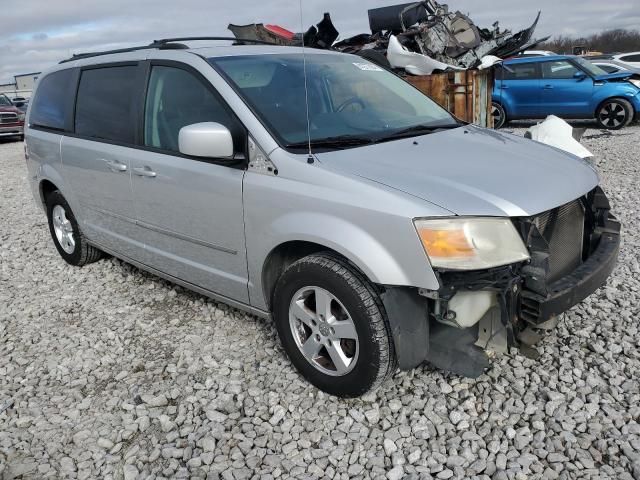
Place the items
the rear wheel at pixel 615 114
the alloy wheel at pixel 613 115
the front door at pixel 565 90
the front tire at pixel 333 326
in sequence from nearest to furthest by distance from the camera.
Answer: the front tire at pixel 333 326, the rear wheel at pixel 615 114, the alloy wheel at pixel 613 115, the front door at pixel 565 90

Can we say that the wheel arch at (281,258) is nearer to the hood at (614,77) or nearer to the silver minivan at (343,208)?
the silver minivan at (343,208)

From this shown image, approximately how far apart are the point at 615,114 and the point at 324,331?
11396mm

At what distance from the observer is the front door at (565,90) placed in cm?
1202

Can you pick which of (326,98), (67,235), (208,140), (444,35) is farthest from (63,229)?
(444,35)

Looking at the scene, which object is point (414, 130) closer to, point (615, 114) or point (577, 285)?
point (577, 285)

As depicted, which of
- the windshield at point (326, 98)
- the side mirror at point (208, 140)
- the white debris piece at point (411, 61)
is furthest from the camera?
the white debris piece at point (411, 61)

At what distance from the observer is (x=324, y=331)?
9.50 feet

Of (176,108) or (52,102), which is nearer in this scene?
(176,108)

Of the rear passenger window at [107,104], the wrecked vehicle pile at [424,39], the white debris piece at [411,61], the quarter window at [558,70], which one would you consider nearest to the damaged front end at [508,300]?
the rear passenger window at [107,104]

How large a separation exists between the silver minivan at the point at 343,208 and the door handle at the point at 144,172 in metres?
0.02

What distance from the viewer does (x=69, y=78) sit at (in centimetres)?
474

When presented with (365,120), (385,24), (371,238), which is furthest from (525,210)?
(385,24)

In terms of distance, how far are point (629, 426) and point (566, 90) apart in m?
11.0

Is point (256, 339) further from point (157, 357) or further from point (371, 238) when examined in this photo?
point (371, 238)
